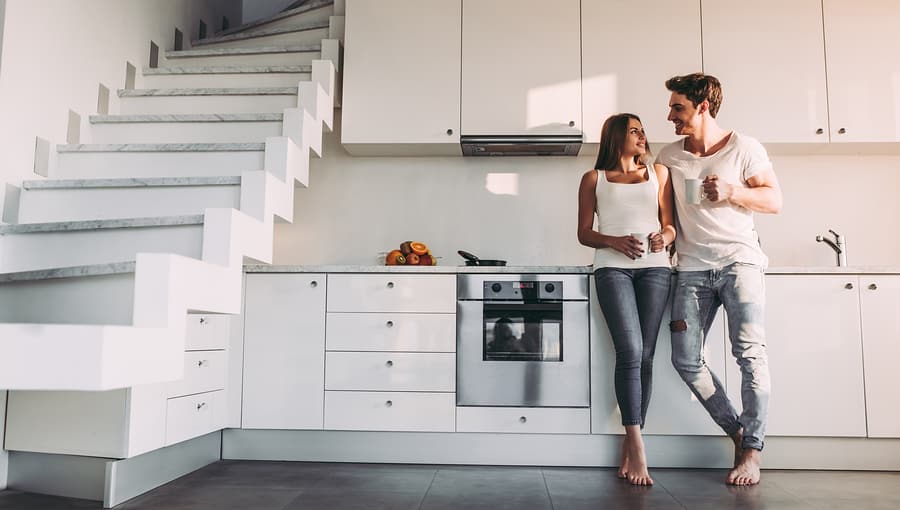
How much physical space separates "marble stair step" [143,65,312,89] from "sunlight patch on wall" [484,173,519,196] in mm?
1038

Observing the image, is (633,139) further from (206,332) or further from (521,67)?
(206,332)

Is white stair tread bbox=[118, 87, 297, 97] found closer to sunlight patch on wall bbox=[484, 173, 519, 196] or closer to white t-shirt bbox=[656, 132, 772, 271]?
sunlight patch on wall bbox=[484, 173, 519, 196]

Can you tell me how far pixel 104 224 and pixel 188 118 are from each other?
934mm

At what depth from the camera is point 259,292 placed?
123 inches

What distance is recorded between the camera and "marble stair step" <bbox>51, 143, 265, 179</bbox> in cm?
269

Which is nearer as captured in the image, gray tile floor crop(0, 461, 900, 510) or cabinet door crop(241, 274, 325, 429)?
Answer: gray tile floor crop(0, 461, 900, 510)

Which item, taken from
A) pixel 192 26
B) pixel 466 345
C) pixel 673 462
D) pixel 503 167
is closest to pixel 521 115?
pixel 503 167

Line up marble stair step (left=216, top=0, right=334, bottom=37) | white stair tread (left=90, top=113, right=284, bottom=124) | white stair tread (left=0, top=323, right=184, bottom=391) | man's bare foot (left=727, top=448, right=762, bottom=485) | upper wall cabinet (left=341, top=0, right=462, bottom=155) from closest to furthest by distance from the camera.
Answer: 1. white stair tread (left=0, top=323, right=184, bottom=391)
2. man's bare foot (left=727, top=448, right=762, bottom=485)
3. white stair tread (left=90, top=113, right=284, bottom=124)
4. upper wall cabinet (left=341, top=0, right=462, bottom=155)
5. marble stair step (left=216, top=0, right=334, bottom=37)

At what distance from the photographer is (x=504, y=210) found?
371cm

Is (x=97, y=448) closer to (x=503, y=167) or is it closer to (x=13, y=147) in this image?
(x=13, y=147)

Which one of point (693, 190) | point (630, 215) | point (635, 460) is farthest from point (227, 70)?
point (635, 460)

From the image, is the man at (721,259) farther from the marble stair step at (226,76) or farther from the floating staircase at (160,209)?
the marble stair step at (226,76)

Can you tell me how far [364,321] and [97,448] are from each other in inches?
44.5

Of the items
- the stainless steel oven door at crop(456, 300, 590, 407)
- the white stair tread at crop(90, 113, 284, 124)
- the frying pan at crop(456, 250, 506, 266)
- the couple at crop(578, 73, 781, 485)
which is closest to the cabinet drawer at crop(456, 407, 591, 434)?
the stainless steel oven door at crop(456, 300, 590, 407)
